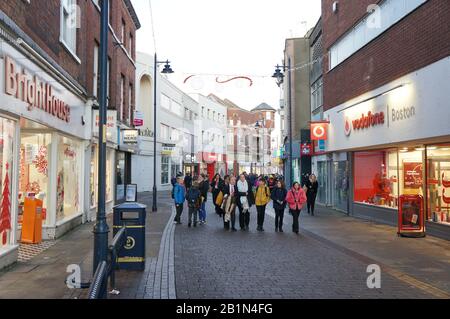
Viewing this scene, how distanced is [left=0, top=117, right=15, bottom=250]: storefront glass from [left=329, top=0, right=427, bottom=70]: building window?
10.4m

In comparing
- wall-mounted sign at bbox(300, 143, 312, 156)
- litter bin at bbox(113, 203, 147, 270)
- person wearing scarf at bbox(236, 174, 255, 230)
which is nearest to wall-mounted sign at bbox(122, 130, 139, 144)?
person wearing scarf at bbox(236, 174, 255, 230)

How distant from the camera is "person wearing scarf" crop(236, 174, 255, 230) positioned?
1392 cm

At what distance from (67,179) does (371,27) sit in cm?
1111

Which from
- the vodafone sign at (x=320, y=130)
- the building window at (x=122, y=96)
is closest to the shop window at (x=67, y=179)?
the building window at (x=122, y=96)

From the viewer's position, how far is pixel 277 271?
799cm

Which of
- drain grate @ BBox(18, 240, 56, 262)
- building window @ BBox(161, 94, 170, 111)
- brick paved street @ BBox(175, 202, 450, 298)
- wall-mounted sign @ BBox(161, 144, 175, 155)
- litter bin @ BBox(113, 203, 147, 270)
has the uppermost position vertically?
building window @ BBox(161, 94, 170, 111)

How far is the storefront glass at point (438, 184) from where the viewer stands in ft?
39.8

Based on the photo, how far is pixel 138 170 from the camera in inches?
1406

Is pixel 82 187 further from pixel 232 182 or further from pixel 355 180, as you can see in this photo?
pixel 355 180

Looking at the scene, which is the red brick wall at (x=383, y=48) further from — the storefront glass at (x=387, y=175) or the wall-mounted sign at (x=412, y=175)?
the wall-mounted sign at (x=412, y=175)

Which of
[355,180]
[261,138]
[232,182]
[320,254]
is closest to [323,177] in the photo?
[355,180]

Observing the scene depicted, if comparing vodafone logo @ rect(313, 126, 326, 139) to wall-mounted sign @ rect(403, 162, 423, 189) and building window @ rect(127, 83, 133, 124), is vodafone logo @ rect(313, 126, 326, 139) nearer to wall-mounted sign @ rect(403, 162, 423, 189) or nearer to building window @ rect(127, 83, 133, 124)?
wall-mounted sign @ rect(403, 162, 423, 189)

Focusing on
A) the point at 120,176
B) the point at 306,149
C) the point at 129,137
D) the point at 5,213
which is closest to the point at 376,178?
the point at 306,149
